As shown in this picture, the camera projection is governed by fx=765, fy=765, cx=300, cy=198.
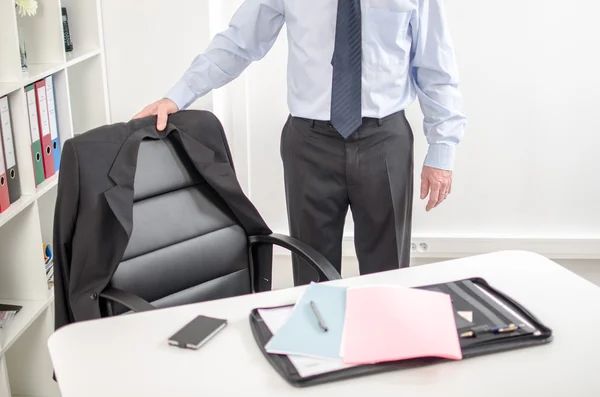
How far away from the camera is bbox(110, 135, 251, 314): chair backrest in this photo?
1878 millimetres

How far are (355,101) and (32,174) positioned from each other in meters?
1.02

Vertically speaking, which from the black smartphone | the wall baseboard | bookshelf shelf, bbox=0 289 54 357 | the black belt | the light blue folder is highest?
the black belt

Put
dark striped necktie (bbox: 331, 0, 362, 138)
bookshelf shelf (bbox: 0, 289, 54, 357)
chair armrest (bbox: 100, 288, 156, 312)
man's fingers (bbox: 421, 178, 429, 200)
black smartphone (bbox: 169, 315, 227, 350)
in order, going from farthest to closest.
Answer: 1. man's fingers (bbox: 421, 178, 429, 200)
2. bookshelf shelf (bbox: 0, 289, 54, 357)
3. dark striped necktie (bbox: 331, 0, 362, 138)
4. chair armrest (bbox: 100, 288, 156, 312)
5. black smartphone (bbox: 169, 315, 227, 350)

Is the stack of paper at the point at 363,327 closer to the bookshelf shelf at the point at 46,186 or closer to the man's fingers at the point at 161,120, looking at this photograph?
the man's fingers at the point at 161,120

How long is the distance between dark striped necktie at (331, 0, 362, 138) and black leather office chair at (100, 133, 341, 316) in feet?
1.34

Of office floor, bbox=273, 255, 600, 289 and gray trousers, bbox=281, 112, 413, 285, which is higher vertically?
gray trousers, bbox=281, 112, 413, 285

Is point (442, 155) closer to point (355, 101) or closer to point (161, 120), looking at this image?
point (355, 101)

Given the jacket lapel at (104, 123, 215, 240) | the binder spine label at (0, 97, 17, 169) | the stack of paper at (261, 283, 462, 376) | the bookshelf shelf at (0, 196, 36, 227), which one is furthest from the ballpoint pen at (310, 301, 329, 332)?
the binder spine label at (0, 97, 17, 169)

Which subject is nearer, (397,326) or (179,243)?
(397,326)

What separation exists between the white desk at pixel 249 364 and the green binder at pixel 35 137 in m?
1.08

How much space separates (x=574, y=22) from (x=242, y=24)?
1382mm

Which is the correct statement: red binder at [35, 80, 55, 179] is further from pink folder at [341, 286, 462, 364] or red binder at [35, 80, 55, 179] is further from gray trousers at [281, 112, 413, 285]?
pink folder at [341, 286, 462, 364]

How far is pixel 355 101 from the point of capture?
218 cm

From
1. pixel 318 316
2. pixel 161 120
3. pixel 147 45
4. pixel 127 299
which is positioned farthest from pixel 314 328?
pixel 147 45
